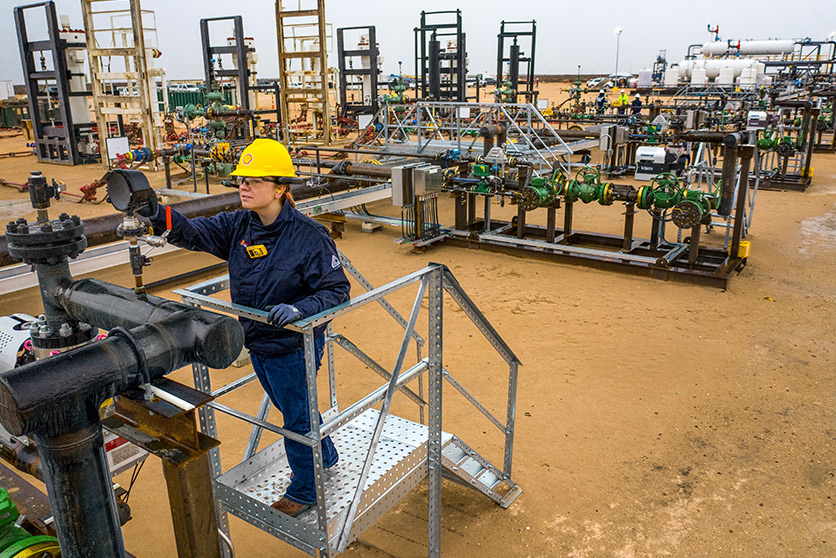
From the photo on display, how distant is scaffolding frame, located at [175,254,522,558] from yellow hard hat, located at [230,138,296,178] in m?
0.51

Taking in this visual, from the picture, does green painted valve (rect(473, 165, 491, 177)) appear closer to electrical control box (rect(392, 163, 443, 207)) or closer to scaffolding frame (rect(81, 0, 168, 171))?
electrical control box (rect(392, 163, 443, 207))

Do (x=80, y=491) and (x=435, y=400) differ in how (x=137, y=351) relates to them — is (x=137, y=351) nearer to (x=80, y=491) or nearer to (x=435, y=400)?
(x=80, y=491)

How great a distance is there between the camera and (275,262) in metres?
2.44

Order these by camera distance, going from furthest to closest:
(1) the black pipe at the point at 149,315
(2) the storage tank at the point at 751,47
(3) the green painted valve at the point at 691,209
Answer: (2) the storage tank at the point at 751,47 < (3) the green painted valve at the point at 691,209 < (1) the black pipe at the point at 149,315

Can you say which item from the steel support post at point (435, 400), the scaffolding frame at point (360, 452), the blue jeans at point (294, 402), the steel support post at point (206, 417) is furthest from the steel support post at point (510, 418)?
the steel support post at point (206, 417)

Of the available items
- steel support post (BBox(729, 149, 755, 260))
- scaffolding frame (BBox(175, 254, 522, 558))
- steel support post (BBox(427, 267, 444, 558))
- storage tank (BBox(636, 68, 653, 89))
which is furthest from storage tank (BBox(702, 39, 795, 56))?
steel support post (BBox(427, 267, 444, 558))

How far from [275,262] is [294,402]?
1.88 feet

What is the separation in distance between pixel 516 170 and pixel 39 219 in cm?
666

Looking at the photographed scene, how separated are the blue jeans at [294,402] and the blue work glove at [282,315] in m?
0.44

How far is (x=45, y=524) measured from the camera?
2156 mm

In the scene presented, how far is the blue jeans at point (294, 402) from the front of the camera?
2.49 meters

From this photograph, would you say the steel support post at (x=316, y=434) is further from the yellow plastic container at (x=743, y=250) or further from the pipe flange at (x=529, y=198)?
the yellow plastic container at (x=743, y=250)

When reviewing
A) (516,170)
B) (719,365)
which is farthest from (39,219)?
(516,170)

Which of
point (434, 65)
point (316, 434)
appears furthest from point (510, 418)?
point (434, 65)
